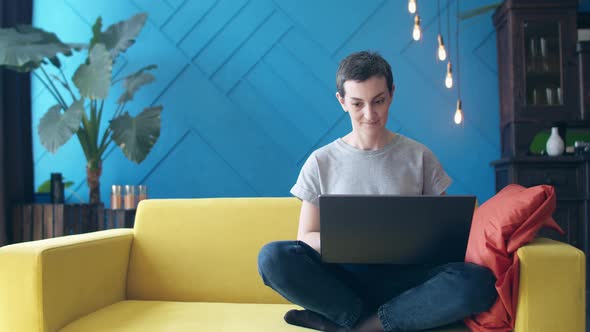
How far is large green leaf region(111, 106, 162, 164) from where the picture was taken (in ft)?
11.6

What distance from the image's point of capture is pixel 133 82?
3.71m

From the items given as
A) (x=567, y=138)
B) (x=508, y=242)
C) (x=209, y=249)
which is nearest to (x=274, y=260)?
(x=209, y=249)

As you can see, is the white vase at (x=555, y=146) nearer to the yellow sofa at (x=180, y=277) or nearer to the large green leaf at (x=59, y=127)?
the yellow sofa at (x=180, y=277)

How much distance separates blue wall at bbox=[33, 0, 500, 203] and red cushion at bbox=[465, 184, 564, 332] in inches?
95.6

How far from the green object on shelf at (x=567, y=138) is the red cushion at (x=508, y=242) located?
8.05 ft

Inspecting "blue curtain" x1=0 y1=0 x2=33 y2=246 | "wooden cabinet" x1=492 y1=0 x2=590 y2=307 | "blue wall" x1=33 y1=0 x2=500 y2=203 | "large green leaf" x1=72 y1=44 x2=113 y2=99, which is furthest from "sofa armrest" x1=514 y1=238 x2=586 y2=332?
"blue curtain" x1=0 y1=0 x2=33 y2=246

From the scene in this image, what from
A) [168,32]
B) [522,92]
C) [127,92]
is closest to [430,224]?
[522,92]

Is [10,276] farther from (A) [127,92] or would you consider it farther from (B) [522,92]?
(B) [522,92]

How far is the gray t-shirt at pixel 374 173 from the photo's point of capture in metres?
1.78

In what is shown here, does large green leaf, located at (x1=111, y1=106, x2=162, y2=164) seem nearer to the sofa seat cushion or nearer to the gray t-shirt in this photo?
the sofa seat cushion

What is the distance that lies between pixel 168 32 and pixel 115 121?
0.83 m

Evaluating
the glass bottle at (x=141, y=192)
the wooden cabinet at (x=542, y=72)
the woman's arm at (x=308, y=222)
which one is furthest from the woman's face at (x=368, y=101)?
the glass bottle at (x=141, y=192)

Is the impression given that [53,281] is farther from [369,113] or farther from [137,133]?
[137,133]

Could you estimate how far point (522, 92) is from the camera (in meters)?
3.62
